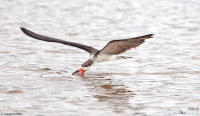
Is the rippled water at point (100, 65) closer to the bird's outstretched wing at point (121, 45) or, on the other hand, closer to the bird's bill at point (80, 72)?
the bird's bill at point (80, 72)

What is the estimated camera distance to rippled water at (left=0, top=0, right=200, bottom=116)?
298 inches

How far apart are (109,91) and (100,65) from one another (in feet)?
7.59

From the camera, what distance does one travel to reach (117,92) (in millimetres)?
8680

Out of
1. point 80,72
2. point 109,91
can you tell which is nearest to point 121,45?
point 109,91

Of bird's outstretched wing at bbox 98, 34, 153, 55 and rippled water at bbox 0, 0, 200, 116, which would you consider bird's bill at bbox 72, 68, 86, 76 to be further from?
bird's outstretched wing at bbox 98, 34, 153, 55

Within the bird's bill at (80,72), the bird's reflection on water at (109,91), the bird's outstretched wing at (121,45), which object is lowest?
the bird's reflection on water at (109,91)

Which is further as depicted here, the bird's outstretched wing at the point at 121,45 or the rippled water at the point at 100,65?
the bird's outstretched wing at the point at 121,45

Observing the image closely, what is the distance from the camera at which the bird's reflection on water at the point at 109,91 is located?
7.74 meters

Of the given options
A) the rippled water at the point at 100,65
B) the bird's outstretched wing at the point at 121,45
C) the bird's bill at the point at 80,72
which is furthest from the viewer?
the bird's bill at the point at 80,72

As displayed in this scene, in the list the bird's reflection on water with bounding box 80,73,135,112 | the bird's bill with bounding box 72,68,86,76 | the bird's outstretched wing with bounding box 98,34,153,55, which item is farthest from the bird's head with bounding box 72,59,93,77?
the bird's outstretched wing with bounding box 98,34,153,55

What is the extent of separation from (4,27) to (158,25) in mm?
5239

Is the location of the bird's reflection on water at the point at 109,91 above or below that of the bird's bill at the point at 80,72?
below

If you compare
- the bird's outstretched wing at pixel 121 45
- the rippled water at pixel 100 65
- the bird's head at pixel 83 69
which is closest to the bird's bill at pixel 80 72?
the bird's head at pixel 83 69

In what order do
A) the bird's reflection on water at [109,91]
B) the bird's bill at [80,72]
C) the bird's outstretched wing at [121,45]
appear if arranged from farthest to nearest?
the bird's bill at [80,72], the bird's outstretched wing at [121,45], the bird's reflection on water at [109,91]
